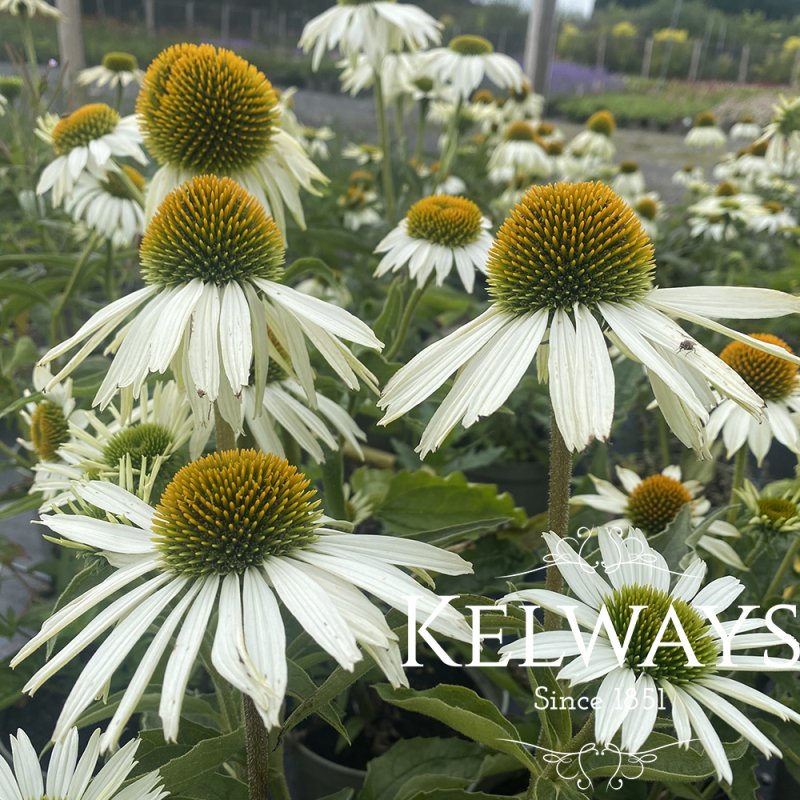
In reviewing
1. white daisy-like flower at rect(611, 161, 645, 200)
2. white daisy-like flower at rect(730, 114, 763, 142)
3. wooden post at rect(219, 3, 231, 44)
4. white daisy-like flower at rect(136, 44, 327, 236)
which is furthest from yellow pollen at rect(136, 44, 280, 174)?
white daisy-like flower at rect(730, 114, 763, 142)

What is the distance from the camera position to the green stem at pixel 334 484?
31.4 inches

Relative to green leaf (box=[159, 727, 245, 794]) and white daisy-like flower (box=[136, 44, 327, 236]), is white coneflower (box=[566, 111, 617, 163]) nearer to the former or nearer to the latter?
white daisy-like flower (box=[136, 44, 327, 236])

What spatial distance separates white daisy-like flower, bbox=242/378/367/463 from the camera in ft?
2.26

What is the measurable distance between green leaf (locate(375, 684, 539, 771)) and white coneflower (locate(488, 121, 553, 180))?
191cm

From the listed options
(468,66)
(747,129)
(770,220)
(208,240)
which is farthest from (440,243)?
(747,129)

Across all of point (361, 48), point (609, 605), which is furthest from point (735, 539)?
point (361, 48)

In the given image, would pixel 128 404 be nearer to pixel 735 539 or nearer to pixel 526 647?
pixel 526 647

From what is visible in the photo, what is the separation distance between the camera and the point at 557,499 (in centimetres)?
55

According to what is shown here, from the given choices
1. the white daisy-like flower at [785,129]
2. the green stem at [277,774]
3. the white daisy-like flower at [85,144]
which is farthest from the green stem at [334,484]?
the white daisy-like flower at [785,129]

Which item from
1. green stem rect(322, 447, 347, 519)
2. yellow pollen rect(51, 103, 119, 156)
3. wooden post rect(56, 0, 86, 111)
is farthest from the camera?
wooden post rect(56, 0, 86, 111)

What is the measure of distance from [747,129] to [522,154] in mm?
1103

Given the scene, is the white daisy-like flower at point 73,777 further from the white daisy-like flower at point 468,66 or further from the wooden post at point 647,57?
the wooden post at point 647,57

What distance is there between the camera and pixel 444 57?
1765 mm

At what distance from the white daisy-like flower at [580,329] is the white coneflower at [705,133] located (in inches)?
105
